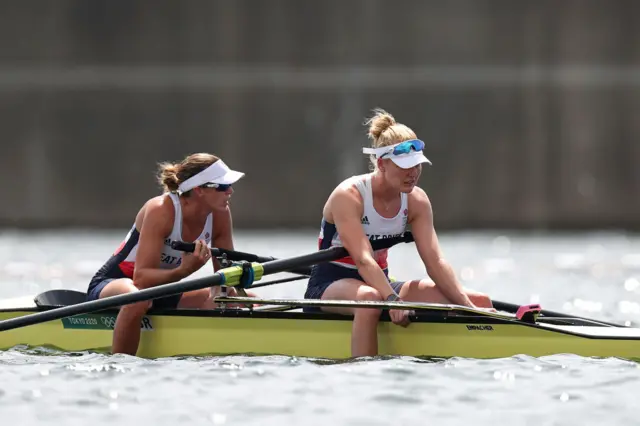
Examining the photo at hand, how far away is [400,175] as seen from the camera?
7797 mm

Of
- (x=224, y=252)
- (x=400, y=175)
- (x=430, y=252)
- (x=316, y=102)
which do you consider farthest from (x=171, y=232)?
(x=316, y=102)

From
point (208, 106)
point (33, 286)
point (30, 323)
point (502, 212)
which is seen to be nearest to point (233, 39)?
point (208, 106)

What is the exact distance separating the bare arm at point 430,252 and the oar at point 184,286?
0.58 ft

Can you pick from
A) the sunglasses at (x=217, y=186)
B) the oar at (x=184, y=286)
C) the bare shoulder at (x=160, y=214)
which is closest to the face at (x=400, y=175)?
the oar at (x=184, y=286)

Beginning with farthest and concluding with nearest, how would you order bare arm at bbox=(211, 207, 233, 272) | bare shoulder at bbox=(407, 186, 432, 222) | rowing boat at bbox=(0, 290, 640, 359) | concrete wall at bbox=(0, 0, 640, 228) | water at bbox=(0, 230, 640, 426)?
concrete wall at bbox=(0, 0, 640, 228) → bare arm at bbox=(211, 207, 233, 272) → bare shoulder at bbox=(407, 186, 432, 222) → rowing boat at bbox=(0, 290, 640, 359) → water at bbox=(0, 230, 640, 426)

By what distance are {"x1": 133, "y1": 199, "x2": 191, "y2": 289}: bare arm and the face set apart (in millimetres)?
1520

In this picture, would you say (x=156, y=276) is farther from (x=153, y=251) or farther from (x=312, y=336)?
Answer: (x=312, y=336)

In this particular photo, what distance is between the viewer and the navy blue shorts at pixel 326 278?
8.20 metres

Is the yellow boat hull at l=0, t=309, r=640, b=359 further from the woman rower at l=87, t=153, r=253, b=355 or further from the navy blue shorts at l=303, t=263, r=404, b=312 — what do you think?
the navy blue shorts at l=303, t=263, r=404, b=312

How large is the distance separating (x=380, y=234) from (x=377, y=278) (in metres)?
0.42

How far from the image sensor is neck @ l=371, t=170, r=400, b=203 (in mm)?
7988

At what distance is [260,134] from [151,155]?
6.68 ft

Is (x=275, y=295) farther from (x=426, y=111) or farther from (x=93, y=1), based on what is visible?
(x=93, y=1)

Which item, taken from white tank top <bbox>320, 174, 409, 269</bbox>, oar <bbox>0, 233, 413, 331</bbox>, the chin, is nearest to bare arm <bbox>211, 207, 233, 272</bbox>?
oar <bbox>0, 233, 413, 331</bbox>
